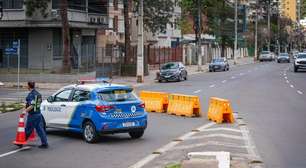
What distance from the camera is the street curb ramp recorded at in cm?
2298

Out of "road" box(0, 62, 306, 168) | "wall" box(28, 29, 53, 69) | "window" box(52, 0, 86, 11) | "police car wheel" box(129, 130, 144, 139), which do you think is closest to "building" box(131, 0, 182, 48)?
"window" box(52, 0, 86, 11)

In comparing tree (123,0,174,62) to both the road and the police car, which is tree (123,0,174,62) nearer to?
the road

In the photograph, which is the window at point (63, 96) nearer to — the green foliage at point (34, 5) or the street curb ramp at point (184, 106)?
the street curb ramp at point (184, 106)

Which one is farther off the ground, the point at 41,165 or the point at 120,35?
the point at 120,35

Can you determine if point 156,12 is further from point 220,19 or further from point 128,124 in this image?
point 128,124

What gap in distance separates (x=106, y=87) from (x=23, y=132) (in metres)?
2.48

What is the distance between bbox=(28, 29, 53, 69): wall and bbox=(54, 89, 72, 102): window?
35645 mm

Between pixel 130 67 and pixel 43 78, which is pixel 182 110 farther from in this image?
pixel 130 67

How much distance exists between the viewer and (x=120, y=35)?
254ft

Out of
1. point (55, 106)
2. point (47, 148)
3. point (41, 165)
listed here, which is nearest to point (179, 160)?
point (41, 165)

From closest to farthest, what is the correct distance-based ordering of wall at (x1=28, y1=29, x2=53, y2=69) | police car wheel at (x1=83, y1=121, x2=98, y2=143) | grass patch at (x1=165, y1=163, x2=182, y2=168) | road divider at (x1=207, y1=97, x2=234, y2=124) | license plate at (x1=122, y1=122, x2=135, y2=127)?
grass patch at (x1=165, y1=163, x2=182, y2=168) → police car wheel at (x1=83, y1=121, x2=98, y2=143) → license plate at (x1=122, y1=122, x2=135, y2=127) → road divider at (x1=207, y1=97, x2=234, y2=124) → wall at (x1=28, y1=29, x2=53, y2=69)

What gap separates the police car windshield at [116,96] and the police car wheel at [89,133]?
740mm

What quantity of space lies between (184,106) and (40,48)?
32.2 m

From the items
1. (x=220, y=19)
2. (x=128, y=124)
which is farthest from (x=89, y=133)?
(x=220, y=19)
